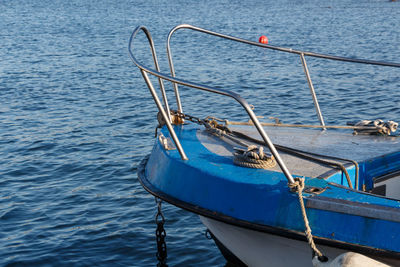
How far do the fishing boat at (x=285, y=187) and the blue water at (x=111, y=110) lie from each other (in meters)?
1.70

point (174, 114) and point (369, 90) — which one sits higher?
point (174, 114)

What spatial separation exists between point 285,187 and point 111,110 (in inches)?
406

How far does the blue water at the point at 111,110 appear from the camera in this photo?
735 cm

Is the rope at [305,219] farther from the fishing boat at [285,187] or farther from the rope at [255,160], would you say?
the rope at [255,160]

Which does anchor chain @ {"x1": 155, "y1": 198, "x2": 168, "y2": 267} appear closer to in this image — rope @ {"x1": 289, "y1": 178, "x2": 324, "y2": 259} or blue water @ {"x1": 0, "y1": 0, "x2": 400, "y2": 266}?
blue water @ {"x1": 0, "y1": 0, "x2": 400, "y2": 266}

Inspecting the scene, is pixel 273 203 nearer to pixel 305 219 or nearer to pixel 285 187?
pixel 285 187

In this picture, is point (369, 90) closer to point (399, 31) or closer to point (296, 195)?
point (296, 195)

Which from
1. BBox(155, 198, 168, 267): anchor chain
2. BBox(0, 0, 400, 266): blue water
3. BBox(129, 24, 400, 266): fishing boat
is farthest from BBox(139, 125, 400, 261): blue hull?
BBox(0, 0, 400, 266): blue water

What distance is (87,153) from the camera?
1084cm

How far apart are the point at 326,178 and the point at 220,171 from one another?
871 mm

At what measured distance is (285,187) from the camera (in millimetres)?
4281

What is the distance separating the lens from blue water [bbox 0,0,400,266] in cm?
735

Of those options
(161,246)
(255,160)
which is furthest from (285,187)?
(161,246)

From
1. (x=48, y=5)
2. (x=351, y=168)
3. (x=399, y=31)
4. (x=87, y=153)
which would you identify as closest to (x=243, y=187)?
(x=351, y=168)
